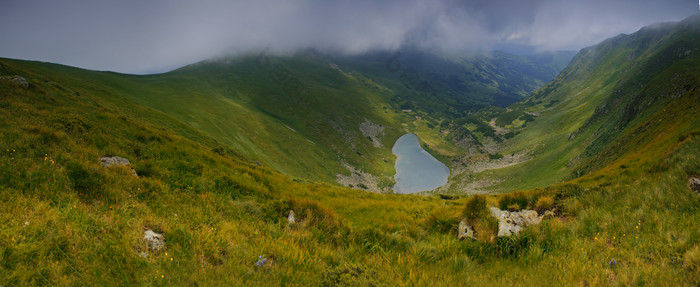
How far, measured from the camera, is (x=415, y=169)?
6058 inches

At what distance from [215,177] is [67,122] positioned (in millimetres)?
9380

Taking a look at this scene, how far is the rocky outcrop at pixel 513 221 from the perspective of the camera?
6314mm

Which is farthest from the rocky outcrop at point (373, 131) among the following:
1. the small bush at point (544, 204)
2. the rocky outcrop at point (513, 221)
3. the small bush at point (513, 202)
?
the rocky outcrop at point (513, 221)

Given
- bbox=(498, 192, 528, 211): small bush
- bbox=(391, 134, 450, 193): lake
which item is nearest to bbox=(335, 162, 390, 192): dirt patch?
bbox=(391, 134, 450, 193): lake

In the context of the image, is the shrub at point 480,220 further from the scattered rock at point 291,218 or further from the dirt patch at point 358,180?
the dirt patch at point 358,180

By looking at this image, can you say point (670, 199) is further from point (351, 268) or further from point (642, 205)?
point (351, 268)

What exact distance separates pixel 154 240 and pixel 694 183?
14205 mm

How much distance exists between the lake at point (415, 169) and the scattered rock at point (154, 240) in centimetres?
12068

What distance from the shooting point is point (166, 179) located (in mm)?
9500

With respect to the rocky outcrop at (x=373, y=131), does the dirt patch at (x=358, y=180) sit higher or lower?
lower

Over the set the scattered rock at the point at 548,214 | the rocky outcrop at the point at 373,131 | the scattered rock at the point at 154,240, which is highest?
the scattered rock at the point at 154,240

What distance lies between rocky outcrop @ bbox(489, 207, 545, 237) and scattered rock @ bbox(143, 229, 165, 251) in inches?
300

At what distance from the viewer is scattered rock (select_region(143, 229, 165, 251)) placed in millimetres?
4938

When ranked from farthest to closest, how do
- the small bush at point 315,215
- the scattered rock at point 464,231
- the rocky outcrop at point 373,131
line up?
1. the rocky outcrop at point 373,131
2. the small bush at point 315,215
3. the scattered rock at point 464,231
